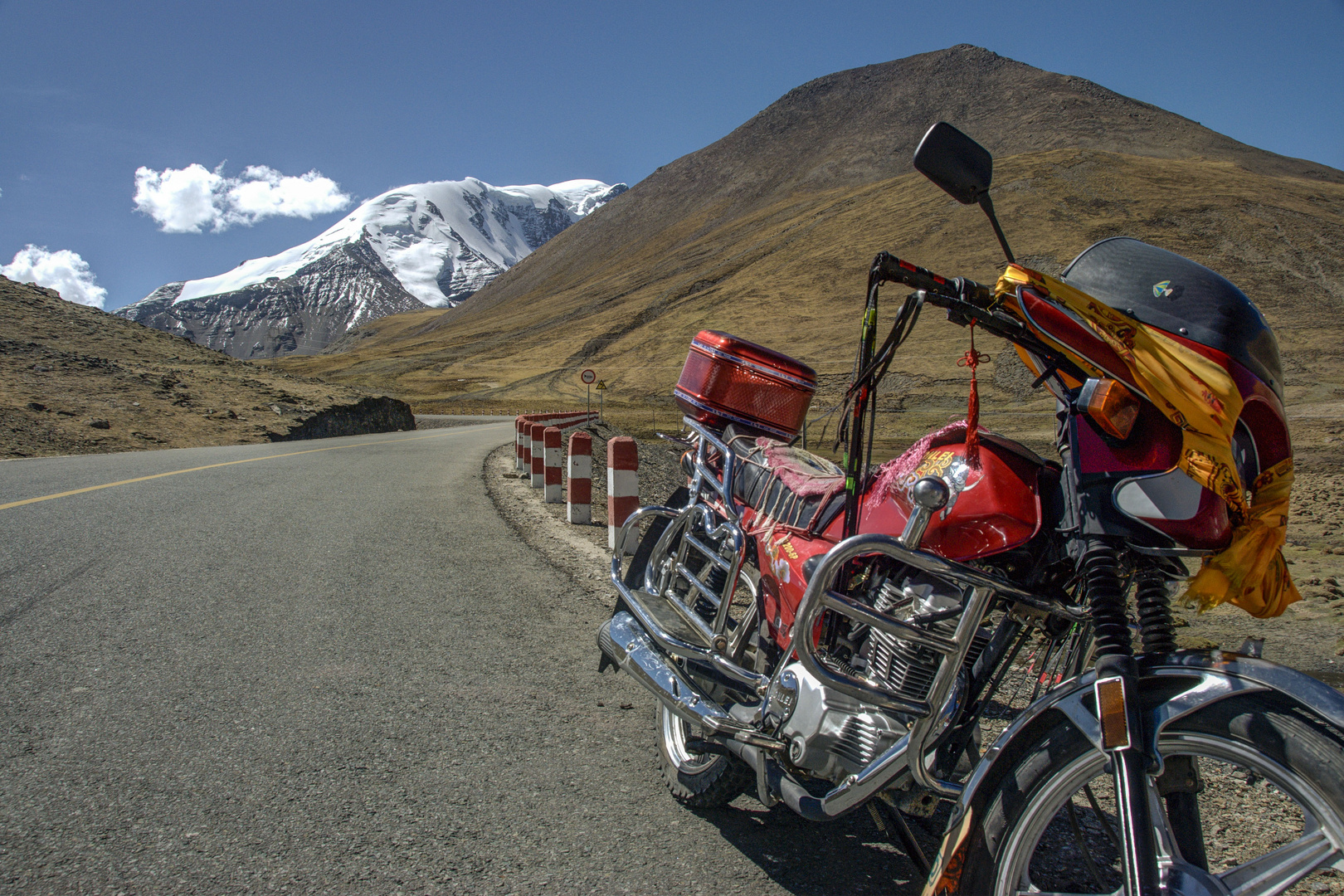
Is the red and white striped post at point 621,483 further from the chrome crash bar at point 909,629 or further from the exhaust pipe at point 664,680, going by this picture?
the chrome crash bar at point 909,629

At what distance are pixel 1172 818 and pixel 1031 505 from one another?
737mm

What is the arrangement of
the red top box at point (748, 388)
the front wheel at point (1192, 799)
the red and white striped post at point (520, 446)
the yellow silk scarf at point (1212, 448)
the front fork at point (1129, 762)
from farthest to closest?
the red and white striped post at point (520, 446) < the red top box at point (748, 388) < the yellow silk scarf at point (1212, 448) < the front fork at point (1129, 762) < the front wheel at point (1192, 799)

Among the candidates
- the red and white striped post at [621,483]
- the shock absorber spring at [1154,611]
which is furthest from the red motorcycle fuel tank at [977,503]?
the red and white striped post at [621,483]

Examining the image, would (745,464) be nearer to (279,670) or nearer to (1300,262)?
(279,670)

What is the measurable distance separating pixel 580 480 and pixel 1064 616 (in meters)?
6.21

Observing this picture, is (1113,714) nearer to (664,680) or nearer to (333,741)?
(664,680)

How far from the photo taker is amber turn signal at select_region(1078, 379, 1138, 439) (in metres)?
1.80

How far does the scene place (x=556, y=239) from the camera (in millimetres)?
153000

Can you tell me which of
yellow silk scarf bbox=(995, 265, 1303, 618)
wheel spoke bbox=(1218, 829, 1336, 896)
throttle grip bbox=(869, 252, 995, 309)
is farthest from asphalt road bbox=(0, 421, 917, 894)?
throttle grip bbox=(869, 252, 995, 309)

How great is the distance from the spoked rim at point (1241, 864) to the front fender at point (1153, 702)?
0.21 ft

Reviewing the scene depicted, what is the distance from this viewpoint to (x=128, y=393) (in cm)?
1862

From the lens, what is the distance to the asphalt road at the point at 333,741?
7.64 ft

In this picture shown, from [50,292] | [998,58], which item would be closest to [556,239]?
[998,58]

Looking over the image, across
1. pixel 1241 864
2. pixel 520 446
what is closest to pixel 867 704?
pixel 1241 864
